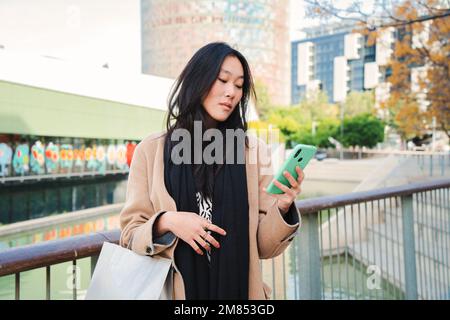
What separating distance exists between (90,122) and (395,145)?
5033 centimetres

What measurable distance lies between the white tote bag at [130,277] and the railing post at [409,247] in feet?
8.37

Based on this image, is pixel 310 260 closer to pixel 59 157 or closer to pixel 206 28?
pixel 59 157

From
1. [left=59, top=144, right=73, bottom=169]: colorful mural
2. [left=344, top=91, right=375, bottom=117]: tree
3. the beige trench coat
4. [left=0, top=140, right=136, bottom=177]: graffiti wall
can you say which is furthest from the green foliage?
the beige trench coat

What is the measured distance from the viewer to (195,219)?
1.31 m

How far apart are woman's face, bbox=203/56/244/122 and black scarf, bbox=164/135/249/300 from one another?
0.19 m

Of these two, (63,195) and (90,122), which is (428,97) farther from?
(90,122)

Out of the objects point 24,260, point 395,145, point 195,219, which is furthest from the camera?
point 395,145

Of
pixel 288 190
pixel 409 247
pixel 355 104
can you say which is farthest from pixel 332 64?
pixel 288 190

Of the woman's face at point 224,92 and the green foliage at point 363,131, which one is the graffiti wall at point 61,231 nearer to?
the woman's face at point 224,92

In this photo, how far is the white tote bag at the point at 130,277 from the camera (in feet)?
4.28

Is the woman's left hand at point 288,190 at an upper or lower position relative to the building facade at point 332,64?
lower

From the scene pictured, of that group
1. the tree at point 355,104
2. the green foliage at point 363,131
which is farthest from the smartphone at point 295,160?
the tree at point 355,104

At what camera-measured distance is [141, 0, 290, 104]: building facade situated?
290 ft

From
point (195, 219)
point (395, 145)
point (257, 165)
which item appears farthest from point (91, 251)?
point (395, 145)
